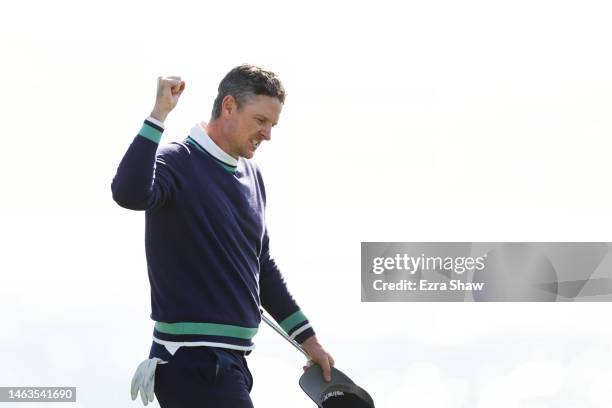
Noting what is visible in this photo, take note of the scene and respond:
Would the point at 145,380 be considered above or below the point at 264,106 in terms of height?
below

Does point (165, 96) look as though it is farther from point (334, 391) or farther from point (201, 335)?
point (334, 391)

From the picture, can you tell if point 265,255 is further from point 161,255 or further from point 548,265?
point 548,265

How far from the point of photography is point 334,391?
4348 mm

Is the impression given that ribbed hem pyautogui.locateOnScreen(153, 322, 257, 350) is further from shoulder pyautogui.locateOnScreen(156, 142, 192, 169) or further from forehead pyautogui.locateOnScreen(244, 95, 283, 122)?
forehead pyautogui.locateOnScreen(244, 95, 283, 122)

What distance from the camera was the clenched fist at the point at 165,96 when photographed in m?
3.55

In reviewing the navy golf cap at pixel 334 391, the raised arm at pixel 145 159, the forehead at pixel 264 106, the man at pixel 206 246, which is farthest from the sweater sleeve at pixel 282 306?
the raised arm at pixel 145 159

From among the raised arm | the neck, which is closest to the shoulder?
the neck

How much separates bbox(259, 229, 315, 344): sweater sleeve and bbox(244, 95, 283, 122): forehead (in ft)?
2.30

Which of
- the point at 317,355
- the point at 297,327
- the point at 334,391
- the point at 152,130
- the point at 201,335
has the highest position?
the point at 152,130

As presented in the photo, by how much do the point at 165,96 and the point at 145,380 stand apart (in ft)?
3.45

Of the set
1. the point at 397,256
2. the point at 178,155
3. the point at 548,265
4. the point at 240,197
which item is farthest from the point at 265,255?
the point at 548,265

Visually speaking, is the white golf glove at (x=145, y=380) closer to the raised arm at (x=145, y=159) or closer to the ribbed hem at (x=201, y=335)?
the ribbed hem at (x=201, y=335)

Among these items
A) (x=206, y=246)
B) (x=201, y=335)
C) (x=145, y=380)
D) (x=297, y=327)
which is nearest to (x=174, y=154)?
(x=206, y=246)

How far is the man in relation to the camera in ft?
12.3
